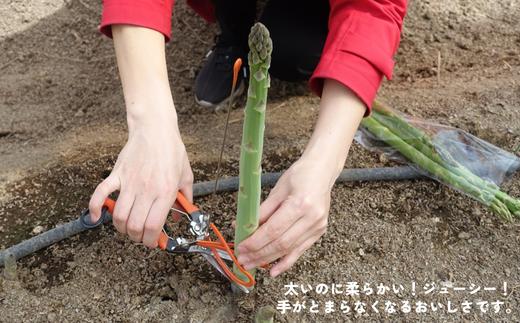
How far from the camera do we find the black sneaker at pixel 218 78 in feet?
5.94

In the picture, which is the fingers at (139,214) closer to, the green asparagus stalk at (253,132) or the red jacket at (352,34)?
the green asparagus stalk at (253,132)

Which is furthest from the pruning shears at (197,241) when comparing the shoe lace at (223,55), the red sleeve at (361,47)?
the shoe lace at (223,55)

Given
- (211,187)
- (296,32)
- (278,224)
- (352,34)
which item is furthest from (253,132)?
(296,32)

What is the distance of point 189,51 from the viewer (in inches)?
80.6

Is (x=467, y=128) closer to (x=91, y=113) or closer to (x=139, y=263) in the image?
(x=139, y=263)

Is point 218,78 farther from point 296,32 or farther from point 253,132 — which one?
point 253,132

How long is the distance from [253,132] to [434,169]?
2.69ft

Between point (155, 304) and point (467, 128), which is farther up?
point (467, 128)

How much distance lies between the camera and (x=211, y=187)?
1444 millimetres

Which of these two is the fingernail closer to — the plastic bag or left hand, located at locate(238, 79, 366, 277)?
left hand, located at locate(238, 79, 366, 277)

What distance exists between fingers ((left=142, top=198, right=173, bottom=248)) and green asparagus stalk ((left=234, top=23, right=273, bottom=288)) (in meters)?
0.13

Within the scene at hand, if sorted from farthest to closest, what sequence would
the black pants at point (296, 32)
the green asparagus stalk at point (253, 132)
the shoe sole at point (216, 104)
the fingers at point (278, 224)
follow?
the shoe sole at point (216, 104) → the black pants at point (296, 32) → the fingers at point (278, 224) → the green asparagus stalk at point (253, 132)

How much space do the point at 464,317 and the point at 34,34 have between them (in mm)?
1769

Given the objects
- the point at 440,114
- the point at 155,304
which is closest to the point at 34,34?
the point at 155,304
